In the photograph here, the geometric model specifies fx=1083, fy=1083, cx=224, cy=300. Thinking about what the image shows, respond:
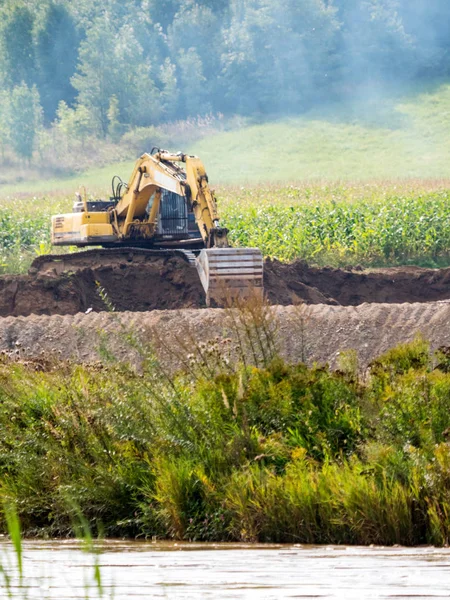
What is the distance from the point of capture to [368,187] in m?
51.8

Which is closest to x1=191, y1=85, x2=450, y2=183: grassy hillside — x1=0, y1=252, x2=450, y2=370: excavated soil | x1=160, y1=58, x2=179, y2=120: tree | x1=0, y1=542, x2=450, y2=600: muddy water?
x1=160, y1=58, x2=179, y2=120: tree

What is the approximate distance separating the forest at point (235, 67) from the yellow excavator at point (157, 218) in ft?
223

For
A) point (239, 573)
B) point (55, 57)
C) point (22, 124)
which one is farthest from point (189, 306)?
point (55, 57)

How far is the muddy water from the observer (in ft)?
12.6

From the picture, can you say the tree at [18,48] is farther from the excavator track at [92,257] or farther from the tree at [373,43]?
the excavator track at [92,257]

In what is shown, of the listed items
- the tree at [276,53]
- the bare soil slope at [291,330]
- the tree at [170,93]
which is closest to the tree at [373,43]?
the tree at [276,53]

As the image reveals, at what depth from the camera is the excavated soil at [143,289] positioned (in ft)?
74.2

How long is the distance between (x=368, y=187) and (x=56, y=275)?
30621 millimetres

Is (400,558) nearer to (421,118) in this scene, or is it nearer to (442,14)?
(421,118)

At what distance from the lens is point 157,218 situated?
2420 centimetres

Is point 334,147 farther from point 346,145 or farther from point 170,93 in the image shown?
point 170,93

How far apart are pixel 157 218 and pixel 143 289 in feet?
6.20

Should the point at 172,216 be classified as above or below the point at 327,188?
below

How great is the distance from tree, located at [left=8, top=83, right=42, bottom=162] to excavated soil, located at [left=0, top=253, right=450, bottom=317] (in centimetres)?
7351
